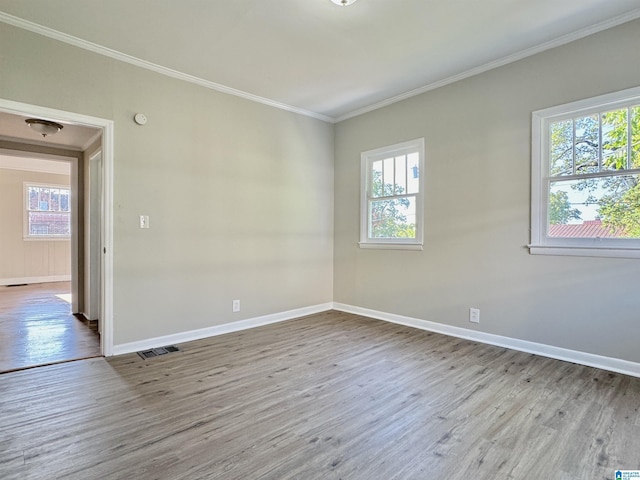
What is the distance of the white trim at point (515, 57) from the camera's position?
263cm

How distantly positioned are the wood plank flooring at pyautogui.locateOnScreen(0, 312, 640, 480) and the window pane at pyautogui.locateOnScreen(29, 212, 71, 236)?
6396 mm

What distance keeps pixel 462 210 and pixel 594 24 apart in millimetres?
1795

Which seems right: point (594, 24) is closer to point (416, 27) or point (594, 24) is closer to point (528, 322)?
point (416, 27)

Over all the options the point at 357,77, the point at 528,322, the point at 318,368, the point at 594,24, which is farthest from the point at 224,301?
the point at 594,24

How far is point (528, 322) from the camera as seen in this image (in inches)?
124

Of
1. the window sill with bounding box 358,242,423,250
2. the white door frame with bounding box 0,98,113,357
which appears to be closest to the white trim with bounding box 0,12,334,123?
the white door frame with bounding box 0,98,113,357

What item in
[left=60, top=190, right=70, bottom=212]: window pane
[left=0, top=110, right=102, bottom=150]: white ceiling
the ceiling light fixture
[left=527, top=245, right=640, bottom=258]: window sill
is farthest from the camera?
[left=60, top=190, right=70, bottom=212]: window pane

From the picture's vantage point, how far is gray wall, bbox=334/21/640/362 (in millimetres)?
2711

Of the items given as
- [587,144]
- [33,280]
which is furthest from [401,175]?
[33,280]

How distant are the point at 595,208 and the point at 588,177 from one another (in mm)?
266

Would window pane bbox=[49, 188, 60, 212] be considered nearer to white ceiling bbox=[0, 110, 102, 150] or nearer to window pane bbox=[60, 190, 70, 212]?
window pane bbox=[60, 190, 70, 212]

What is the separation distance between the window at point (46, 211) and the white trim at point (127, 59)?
18.4 feet

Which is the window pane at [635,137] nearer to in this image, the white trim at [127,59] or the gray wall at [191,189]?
the gray wall at [191,189]

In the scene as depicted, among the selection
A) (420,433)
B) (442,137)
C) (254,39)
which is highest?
(254,39)
